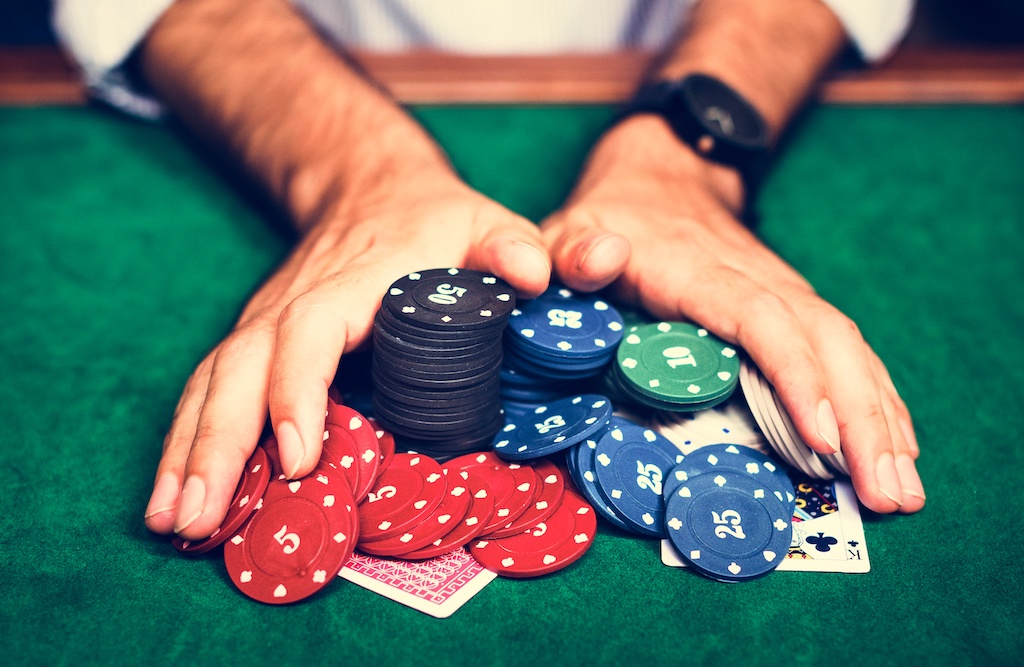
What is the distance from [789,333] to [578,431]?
53 centimetres

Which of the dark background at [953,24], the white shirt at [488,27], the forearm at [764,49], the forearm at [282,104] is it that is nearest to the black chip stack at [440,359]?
the forearm at [282,104]

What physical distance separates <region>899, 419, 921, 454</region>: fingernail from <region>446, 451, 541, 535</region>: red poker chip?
82cm

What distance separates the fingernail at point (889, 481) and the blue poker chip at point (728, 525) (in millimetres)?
195

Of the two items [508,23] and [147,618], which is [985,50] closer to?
[508,23]

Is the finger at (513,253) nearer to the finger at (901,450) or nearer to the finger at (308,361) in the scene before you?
the finger at (308,361)

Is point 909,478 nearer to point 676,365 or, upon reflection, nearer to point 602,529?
point 676,365

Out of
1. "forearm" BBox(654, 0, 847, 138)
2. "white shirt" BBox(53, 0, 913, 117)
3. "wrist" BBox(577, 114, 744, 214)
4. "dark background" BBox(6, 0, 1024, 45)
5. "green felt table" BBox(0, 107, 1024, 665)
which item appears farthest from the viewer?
"dark background" BBox(6, 0, 1024, 45)

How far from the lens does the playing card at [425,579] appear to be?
157cm

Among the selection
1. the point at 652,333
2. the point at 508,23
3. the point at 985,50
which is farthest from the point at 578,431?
the point at 985,50

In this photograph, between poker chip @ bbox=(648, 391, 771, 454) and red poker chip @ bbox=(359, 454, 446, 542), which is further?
poker chip @ bbox=(648, 391, 771, 454)

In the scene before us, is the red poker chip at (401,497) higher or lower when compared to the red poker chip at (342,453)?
lower

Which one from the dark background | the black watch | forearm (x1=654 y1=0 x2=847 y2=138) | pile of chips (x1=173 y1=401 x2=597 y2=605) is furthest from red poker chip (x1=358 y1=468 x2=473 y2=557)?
the dark background

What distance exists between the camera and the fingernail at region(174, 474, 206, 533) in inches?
62.6

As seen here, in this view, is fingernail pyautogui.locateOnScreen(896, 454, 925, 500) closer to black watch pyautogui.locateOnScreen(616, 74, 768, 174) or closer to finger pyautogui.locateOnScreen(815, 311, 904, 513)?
finger pyautogui.locateOnScreen(815, 311, 904, 513)
